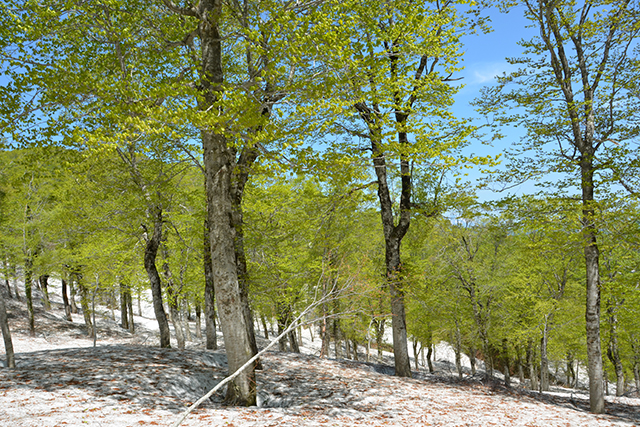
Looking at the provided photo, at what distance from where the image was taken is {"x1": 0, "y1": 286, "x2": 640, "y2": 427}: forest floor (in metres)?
6.36

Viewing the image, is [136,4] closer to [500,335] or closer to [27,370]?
[27,370]

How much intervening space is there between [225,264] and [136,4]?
20.3 ft

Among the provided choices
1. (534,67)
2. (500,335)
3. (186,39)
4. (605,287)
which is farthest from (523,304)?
(186,39)

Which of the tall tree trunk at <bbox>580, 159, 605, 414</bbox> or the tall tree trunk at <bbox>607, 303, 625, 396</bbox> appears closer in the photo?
the tall tree trunk at <bbox>580, 159, 605, 414</bbox>

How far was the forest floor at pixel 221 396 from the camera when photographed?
6.36m

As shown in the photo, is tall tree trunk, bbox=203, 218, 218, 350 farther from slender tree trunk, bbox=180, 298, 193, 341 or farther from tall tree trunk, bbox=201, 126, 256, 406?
slender tree trunk, bbox=180, 298, 193, 341

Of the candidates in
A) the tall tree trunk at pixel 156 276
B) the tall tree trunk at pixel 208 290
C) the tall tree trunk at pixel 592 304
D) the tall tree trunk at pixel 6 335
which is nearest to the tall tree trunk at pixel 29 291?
the tall tree trunk at pixel 156 276

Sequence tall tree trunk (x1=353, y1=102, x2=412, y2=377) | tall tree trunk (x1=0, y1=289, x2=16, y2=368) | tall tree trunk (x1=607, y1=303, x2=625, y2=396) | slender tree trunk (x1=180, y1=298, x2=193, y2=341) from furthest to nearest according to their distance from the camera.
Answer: slender tree trunk (x1=180, y1=298, x2=193, y2=341) < tall tree trunk (x1=607, y1=303, x2=625, y2=396) < tall tree trunk (x1=353, y1=102, x2=412, y2=377) < tall tree trunk (x1=0, y1=289, x2=16, y2=368)

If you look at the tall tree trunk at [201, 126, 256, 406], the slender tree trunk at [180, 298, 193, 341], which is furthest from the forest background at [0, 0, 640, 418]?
the slender tree trunk at [180, 298, 193, 341]

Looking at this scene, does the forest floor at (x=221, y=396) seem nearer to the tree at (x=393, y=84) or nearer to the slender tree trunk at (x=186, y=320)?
the tree at (x=393, y=84)

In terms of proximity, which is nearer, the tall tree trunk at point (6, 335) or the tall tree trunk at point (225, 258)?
the tall tree trunk at point (225, 258)

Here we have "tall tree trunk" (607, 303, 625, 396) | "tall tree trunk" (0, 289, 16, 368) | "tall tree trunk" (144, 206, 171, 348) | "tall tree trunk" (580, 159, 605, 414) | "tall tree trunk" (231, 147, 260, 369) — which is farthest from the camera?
"tall tree trunk" (607, 303, 625, 396)

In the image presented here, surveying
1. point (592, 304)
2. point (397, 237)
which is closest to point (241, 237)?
point (397, 237)

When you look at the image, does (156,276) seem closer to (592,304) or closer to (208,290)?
(208,290)
